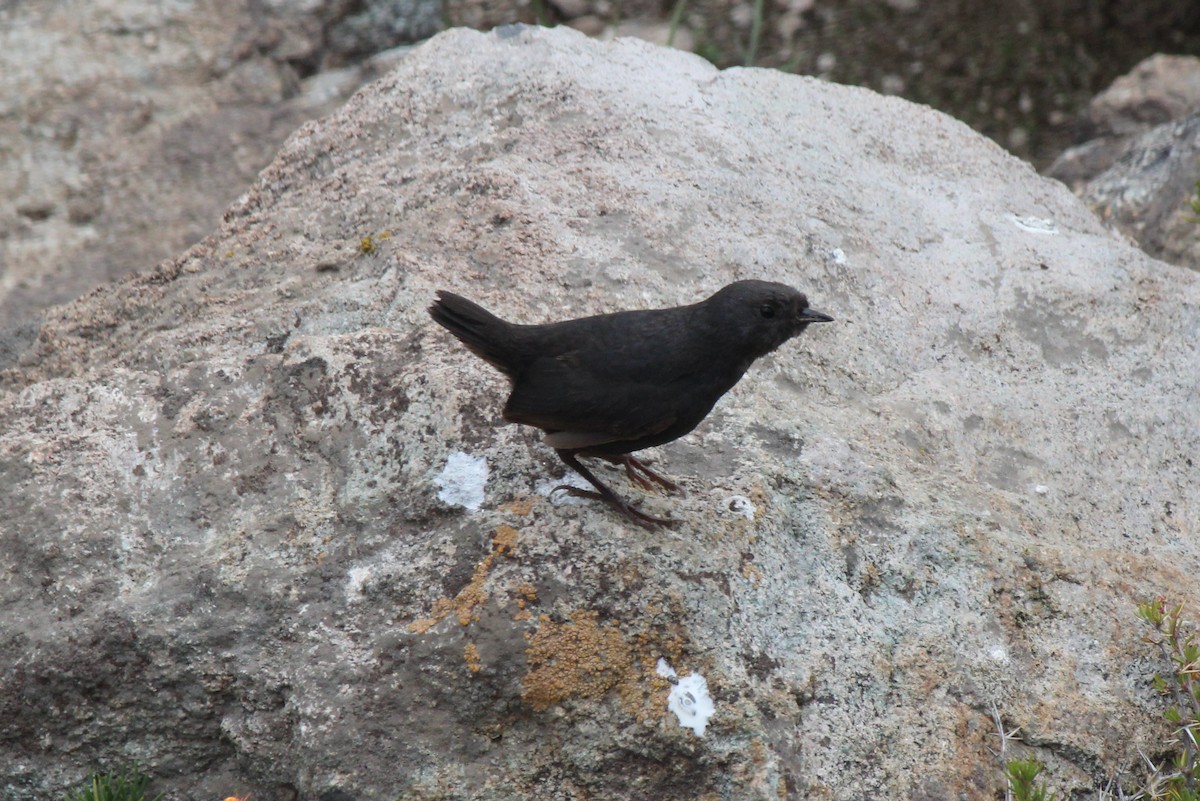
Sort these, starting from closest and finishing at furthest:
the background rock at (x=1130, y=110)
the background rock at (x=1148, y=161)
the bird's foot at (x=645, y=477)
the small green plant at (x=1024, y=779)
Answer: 1. the small green plant at (x=1024, y=779)
2. the bird's foot at (x=645, y=477)
3. the background rock at (x=1148, y=161)
4. the background rock at (x=1130, y=110)

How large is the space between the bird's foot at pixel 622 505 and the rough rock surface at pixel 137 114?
3.68m

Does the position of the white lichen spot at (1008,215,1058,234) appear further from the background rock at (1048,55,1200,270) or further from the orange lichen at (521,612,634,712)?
the orange lichen at (521,612,634,712)

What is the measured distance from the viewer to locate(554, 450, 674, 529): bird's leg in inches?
129

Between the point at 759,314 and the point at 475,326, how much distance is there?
0.83 m

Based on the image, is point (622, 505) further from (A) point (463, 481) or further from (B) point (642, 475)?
(A) point (463, 481)

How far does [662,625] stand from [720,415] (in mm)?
844

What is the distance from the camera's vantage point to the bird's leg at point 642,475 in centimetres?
343

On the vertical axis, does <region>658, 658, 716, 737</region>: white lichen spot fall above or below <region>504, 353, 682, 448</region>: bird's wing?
below

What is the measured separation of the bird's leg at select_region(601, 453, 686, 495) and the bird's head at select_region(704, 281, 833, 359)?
45 centimetres

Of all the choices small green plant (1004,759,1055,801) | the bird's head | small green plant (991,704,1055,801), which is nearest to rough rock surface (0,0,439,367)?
the bird's head

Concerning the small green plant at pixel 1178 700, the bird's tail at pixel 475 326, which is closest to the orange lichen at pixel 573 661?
the bird's tail at pixel 475 326

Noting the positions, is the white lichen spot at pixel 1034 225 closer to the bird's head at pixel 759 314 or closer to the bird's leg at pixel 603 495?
the bird's head at pixel 759 314

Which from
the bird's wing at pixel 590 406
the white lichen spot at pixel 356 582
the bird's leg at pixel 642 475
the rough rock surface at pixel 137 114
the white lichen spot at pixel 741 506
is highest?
the bird's wing at pixel 590 406

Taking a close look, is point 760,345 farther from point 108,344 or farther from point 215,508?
point 108,344
